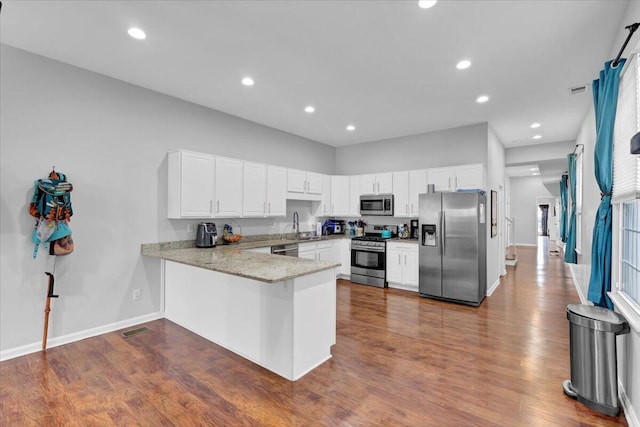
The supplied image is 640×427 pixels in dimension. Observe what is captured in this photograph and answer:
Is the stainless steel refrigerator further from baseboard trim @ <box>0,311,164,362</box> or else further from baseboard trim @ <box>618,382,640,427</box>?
baseboard trim @ <box>0,311,164,362</box>

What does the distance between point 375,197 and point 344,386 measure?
4147 millimetres

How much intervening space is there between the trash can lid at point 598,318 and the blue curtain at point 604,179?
193 mm

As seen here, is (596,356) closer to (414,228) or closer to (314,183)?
(414,228)

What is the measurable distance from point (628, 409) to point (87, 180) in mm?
5240

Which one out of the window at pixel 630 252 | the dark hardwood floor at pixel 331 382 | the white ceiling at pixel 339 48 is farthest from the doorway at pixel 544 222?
the window at pixel 630 252

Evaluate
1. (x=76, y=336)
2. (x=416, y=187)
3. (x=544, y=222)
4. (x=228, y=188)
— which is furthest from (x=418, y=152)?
(x=544, y=222)

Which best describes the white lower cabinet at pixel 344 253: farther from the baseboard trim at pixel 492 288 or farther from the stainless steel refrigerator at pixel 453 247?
the baseboard trim at pixel 492 288

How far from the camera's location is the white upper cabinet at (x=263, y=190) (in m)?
4.71

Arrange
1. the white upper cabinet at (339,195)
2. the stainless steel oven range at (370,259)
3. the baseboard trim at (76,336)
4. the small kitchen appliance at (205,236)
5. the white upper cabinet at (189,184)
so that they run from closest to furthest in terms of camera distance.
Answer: the baseboard trim at (76,336)
the white upper cabinet at (189,184)
the small kitchen appliance at (205,236)
the stainless steel oven range at (370,259)
the white upper cabinet at (339,195)

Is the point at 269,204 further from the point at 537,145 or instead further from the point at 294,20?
the point at 537,145

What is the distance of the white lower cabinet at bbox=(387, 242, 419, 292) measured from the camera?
532 cm

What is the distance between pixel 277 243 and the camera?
16.1ft

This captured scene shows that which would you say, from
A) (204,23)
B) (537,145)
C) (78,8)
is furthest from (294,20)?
(537,145)

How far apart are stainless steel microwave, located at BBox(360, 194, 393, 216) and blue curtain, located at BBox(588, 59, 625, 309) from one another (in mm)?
3534
